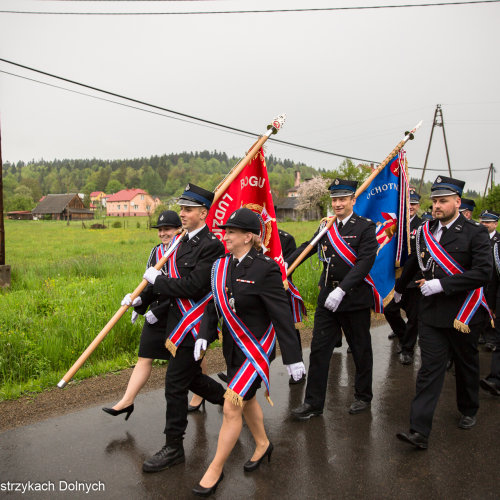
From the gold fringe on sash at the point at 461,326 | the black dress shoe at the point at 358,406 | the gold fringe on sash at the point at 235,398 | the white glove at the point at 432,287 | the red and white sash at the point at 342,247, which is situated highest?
the red and white sash at the point at 342,247

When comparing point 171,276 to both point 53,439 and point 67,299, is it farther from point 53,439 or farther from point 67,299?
point 67,299

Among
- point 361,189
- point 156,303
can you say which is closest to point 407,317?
point 361,189

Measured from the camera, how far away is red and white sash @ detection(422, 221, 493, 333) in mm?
4172

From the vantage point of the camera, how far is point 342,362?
631 centimetres

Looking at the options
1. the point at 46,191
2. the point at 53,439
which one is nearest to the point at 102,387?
the point at 53,439

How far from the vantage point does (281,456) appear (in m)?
3.77

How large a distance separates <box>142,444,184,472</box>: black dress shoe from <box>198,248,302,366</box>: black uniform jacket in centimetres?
83

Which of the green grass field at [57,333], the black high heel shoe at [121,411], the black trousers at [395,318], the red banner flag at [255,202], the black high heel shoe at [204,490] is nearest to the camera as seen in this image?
the black high heel shoe at [204,490]

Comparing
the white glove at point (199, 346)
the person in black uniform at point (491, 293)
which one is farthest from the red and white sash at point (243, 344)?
the person in black uniform at point (491, 293)

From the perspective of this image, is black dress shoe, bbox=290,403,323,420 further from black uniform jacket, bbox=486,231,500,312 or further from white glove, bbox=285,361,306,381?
black uniform jacket, bbox=486,231,500,312

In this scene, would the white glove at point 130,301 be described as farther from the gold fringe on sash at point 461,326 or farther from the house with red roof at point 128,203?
the house with red roof at point 128,203

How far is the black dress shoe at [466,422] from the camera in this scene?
4.33 metres

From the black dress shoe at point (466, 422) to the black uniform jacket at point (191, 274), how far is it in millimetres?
2650

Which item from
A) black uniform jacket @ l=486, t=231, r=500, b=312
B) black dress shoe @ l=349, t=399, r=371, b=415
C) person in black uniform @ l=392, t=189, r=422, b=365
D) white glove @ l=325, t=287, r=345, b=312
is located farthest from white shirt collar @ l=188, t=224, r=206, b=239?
black uniform jacket @ l=486, t=231, r=500, b=312
